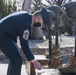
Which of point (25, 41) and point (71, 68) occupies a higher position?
point (25, 41)

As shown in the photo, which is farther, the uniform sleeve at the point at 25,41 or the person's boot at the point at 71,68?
the person's boot at the point at 71,68

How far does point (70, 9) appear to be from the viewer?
5977mm

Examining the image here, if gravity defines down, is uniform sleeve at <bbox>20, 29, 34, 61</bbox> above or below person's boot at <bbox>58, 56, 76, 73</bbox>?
above

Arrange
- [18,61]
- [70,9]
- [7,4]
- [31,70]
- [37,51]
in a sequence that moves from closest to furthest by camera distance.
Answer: [18,61] < [70,9] < [31,70] < [37,51] < [7,4]

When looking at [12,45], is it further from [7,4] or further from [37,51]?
[7,4]

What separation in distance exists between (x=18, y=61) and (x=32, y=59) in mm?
340

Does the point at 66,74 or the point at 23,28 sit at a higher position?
the point at 23,28

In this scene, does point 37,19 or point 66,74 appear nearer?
point 37,19

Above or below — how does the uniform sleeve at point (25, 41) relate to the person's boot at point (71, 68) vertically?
above

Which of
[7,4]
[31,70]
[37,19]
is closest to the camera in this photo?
[37,19]

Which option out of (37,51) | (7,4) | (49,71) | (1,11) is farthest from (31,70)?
(7,4)

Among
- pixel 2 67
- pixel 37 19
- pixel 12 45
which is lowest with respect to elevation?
pixel 2 67

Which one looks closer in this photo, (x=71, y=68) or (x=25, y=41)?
(x=25, y=41)

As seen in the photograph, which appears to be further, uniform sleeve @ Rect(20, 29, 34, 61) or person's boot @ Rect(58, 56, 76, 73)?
person's boot @ Rect(58, 56, 76, 73)
